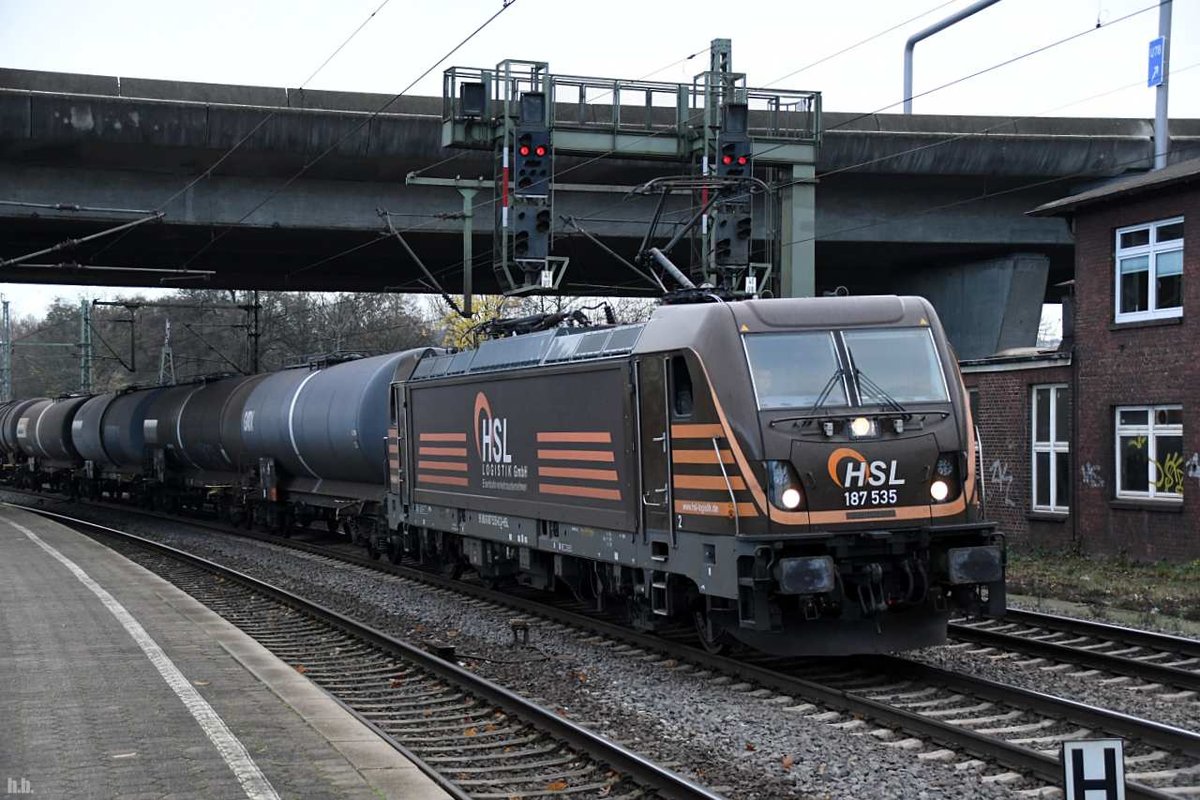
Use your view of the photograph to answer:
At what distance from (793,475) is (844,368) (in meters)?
1.13

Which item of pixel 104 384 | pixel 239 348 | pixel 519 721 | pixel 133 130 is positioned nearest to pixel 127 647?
pixel 519 721

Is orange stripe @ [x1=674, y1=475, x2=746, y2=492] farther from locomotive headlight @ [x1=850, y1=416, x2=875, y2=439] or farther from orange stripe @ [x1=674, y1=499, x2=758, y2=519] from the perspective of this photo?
locomotive headlight @ [x1=850, y1=416, x2=875, y2=439]

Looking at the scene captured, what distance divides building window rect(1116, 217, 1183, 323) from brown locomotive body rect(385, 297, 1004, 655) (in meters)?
10.8

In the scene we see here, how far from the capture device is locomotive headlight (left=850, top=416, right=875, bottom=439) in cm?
1108

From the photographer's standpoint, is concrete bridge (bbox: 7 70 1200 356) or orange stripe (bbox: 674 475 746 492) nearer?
orange stripe (bbox: 674 475 746 492)

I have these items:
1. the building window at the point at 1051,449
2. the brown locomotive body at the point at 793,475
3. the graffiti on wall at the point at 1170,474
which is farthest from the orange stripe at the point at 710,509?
the building window at the point at 1051,449

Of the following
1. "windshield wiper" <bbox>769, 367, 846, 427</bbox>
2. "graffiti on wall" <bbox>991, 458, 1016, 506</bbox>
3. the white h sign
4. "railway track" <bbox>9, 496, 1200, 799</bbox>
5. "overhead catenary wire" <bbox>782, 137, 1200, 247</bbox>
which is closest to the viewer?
the white h sign

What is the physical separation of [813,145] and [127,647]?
1615 centimetres

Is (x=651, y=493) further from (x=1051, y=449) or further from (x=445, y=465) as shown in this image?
(x=1051, y=449)

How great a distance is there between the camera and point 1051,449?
76.7 feet

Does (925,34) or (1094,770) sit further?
(925,34)

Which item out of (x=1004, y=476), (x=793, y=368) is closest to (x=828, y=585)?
→ (x=793, y=368)

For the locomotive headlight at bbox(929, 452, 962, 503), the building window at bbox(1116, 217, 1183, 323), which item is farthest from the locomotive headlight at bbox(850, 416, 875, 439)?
the building window at bbox(1116, 217, 1183, 323)

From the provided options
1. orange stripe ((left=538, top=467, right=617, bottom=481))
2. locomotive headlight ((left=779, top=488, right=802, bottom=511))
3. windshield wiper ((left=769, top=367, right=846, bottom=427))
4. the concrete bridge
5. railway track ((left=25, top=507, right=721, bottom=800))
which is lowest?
railway track ((left=25, top=507, right=721, bottom=800))
